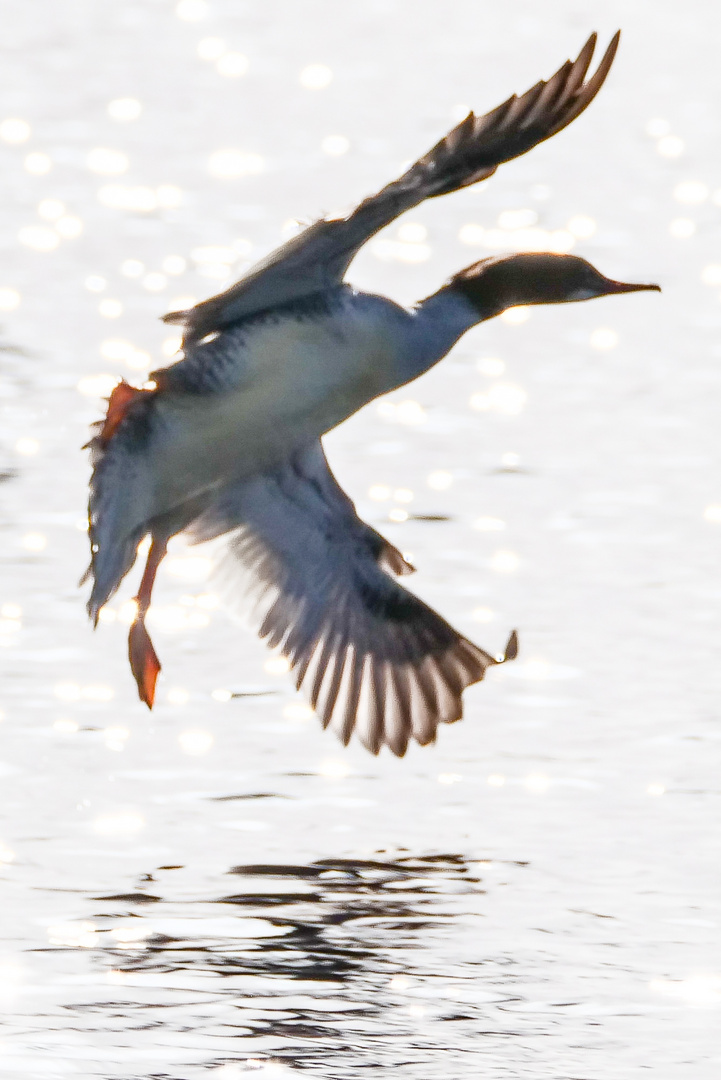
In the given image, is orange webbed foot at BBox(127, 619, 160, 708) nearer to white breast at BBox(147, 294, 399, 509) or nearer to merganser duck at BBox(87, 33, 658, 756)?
merganser duck at BBox(87, 33, 658, 756)

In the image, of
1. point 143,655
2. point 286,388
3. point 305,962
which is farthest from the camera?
point 143,655

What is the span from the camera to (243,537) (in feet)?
25.8

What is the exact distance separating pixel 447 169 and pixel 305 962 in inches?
79.0

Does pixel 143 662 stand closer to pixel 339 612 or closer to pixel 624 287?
pixel 339 612

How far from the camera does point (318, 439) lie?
7492 millimetres

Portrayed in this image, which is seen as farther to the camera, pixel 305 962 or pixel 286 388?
pixel 286 388

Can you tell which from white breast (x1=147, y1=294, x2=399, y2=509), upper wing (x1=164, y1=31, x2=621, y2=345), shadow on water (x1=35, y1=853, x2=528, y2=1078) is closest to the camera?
shadow on water (x1=35, y1=853, x2=528, y2=1078)

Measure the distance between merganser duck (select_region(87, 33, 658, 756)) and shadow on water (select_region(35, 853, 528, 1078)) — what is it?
75 cm

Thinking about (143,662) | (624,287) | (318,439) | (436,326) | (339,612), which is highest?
(624,287)

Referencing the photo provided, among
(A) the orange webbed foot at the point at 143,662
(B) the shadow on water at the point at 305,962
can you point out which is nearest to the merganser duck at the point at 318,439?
(A) the orange webbed foot at the point at 143,662

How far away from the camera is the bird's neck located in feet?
23.1

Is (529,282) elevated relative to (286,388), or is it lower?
elevated

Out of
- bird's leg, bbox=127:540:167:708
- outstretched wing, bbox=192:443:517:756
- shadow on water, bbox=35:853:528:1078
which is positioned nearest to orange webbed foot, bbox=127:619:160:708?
bird's leg, bbox=127:540:167:708

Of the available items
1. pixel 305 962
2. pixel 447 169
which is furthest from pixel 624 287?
pixel 305 962
